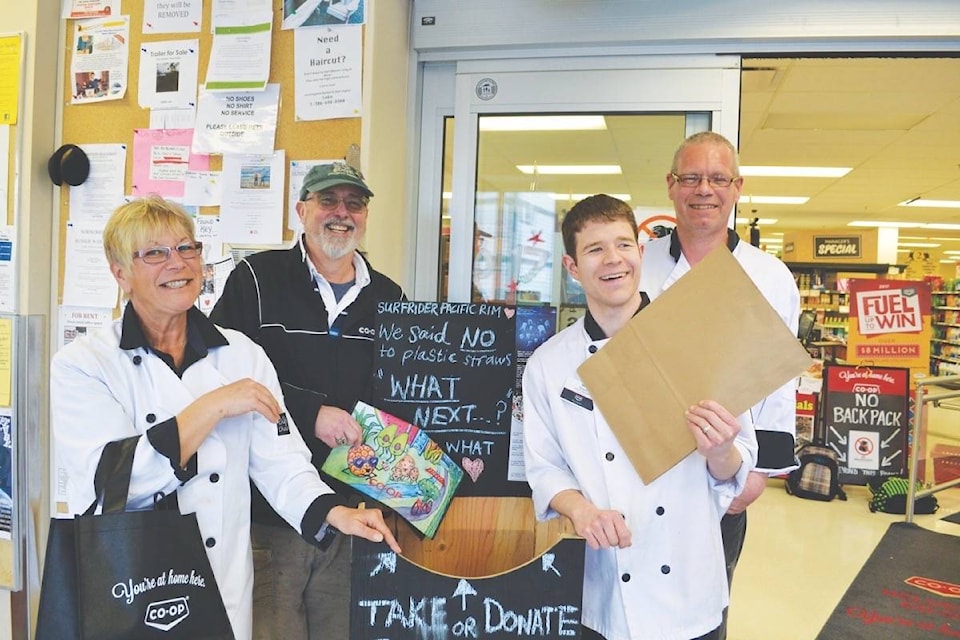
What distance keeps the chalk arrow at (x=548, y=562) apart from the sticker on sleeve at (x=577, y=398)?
350 mm

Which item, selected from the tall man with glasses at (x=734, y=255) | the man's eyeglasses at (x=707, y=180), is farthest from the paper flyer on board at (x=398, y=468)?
the man's eyeglasses at (x=707, y=180)

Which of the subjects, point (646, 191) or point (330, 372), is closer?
point (330, 372)

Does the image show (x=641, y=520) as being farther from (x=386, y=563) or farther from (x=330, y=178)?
(x=330, y=178)

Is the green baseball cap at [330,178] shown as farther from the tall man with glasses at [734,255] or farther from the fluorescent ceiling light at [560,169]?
the fluorescent ceiling light at [560,169]

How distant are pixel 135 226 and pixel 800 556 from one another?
4402 mm

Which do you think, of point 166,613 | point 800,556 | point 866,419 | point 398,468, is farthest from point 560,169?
point 866,419

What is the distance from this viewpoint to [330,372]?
6.39ft

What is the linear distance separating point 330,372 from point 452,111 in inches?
59.5

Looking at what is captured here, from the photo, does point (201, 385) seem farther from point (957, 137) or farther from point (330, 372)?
point (957, 137)

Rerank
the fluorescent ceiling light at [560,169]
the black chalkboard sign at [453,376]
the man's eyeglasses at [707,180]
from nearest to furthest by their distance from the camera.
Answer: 1. the black chalkboard sign at [453,376]
2. the man's eyeglasses at [707,180]
3. the fluorescent ceiling light at [560,169]

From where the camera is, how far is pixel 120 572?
1355 millimetres

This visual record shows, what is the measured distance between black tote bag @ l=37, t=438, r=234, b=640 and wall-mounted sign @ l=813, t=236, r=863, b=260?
13185 mm

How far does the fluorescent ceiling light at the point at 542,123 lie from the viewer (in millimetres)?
2834

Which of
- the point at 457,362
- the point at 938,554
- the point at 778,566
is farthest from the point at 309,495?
the point at 938,554
